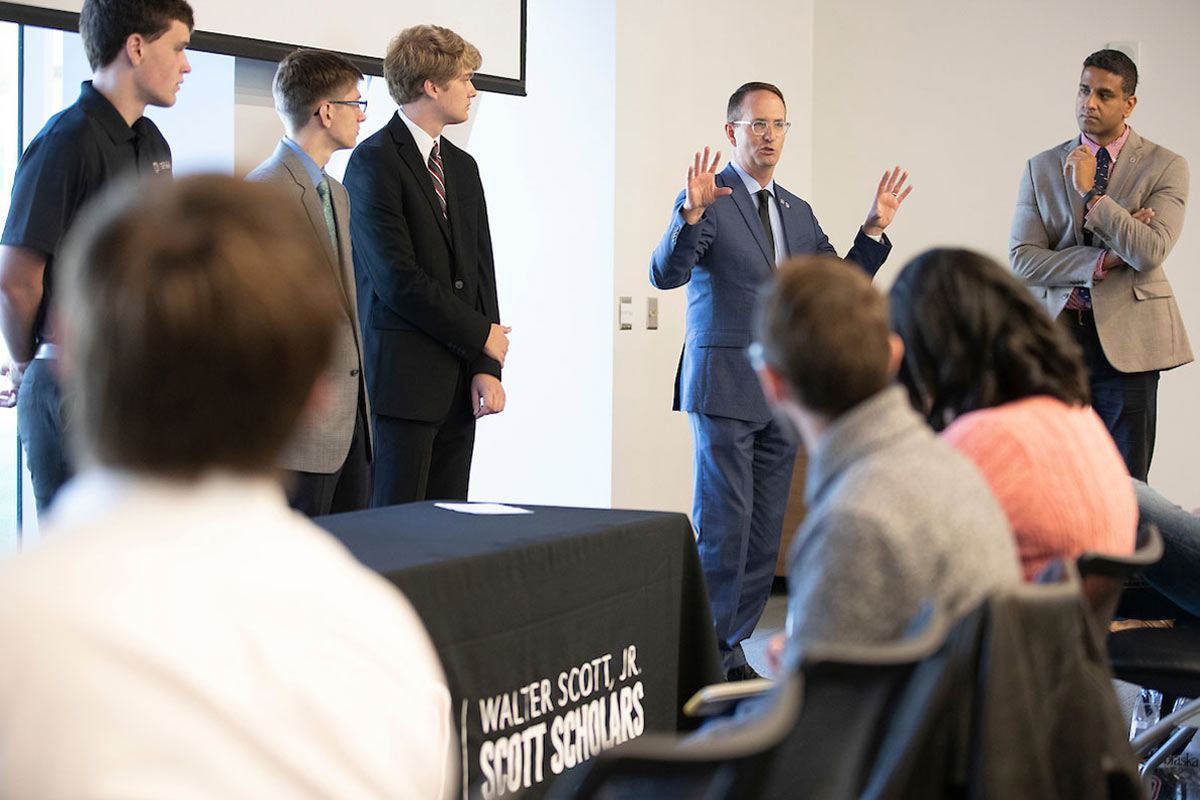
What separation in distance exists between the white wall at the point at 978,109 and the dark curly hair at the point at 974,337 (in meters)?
4.29

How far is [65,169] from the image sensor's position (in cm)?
228

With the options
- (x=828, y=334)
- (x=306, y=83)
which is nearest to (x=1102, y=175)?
(x=306, y=83)

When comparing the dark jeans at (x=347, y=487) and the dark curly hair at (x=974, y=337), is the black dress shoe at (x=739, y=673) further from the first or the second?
the dark curly hair at (x=974, y=337)

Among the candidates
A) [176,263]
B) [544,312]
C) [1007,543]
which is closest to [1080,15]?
[544,312]

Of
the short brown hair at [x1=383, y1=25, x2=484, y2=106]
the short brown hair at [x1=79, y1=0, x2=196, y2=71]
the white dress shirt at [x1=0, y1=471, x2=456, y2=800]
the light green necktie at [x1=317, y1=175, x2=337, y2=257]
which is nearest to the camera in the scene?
the white dress shirt at [x1=0, y1=471, x2=456, y2=800]

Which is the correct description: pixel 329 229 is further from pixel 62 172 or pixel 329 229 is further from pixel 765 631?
pixel 765 631

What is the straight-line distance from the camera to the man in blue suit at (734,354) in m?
3.42

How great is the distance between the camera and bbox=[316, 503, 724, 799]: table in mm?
1749

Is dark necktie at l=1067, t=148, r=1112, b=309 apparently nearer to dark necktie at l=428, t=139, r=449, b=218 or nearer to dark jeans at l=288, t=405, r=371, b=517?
dark necktie at l=428, t=139, r=449, b=218

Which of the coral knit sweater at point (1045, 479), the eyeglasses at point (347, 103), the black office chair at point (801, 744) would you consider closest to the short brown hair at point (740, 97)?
the eyeglasses at point (347, 103)

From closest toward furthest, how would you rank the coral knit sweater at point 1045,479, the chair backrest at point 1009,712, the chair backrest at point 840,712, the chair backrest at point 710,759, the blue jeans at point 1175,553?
1. the chair backrest at point 710,759
2. the chair backrest at point 840,712
3. the chair backrest at point 1009,712
4. the coral knit sweater at point 1045,479
5. the blue jeans at point 1175,553

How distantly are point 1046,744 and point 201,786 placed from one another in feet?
2.98

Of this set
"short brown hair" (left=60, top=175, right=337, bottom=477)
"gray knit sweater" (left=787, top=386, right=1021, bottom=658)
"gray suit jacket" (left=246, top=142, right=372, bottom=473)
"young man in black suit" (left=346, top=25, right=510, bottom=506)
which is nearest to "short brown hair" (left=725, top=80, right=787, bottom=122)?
"young man in black suit" (left=346, top=25, right=510, bottom=506)

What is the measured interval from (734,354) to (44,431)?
6.48ft
